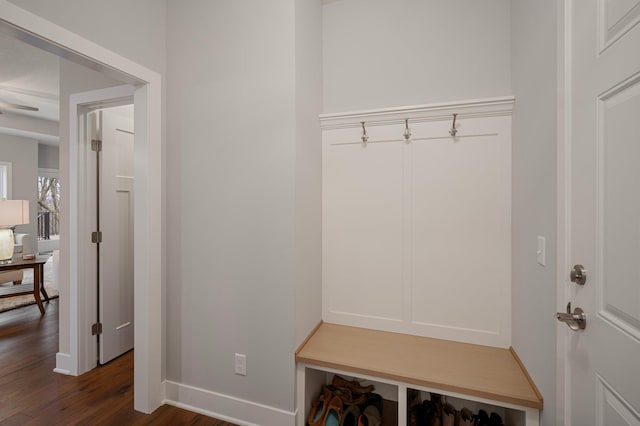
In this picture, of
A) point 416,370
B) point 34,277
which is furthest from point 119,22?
point 34,277

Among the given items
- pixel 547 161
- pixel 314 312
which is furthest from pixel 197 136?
pixel 547 161

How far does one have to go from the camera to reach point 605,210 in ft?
2.85

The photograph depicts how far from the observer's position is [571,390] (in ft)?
3.39

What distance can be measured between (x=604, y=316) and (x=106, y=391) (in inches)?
110

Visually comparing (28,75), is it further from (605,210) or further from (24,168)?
(605,210)

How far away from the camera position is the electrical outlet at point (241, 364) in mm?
1753

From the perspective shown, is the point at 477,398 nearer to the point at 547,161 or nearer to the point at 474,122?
the point at 547,161

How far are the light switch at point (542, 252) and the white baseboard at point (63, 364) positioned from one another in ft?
10.5

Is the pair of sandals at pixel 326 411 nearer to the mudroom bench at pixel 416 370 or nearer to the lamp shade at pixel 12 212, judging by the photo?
the mudroom bench at pixel 416 370

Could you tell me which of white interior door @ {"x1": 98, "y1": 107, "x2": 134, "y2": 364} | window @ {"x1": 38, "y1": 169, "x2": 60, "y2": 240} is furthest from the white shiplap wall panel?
window @ {"x1": 38, "y1": 169, "x2": 60, "y2": 240}

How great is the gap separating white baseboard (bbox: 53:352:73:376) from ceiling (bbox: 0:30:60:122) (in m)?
2.49

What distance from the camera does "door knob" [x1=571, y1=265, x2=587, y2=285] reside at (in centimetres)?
96

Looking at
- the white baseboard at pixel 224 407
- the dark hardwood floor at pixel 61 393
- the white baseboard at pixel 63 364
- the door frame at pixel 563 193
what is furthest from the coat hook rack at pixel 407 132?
the white baseboard at pixel 63 364

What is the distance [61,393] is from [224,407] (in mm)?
1222
